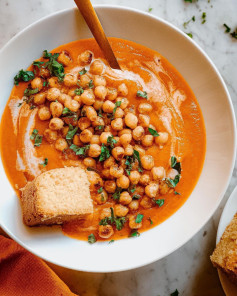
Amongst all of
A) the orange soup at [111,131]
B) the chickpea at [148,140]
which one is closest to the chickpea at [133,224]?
the orange soup at [111,131]

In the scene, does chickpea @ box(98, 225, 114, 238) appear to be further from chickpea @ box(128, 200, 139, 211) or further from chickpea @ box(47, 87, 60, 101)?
chickpea @ box(47, 87, 60, 101)

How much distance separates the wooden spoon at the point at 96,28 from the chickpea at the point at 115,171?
31.7 inches

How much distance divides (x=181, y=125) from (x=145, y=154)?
0.38m

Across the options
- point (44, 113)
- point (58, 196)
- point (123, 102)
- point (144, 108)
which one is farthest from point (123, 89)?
point (58, 196)

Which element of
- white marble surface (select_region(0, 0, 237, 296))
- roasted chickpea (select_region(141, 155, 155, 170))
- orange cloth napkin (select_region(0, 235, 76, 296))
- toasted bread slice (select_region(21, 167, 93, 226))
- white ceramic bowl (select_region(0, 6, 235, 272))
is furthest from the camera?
white marble surface (select_region(0, 0, 237, 296))

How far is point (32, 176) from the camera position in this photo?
3020 millimetres

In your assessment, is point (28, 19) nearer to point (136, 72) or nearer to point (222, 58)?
point (136, 72)

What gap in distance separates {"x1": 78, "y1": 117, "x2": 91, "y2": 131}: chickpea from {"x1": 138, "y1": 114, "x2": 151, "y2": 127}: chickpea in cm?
41

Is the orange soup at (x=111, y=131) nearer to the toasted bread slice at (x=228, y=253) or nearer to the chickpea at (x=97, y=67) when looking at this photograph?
the chickpea at (x=97, y=67)

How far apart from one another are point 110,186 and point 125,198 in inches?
6.0

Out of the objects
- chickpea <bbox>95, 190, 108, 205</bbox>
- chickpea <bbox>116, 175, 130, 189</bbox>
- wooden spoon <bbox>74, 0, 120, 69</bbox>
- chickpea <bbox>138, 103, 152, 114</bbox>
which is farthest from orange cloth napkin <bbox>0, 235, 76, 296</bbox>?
wooden spoon <bbox>74, 0, 120, 69</bbox>

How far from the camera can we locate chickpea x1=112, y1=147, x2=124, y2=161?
9.79 feet

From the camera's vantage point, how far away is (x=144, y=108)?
304cm

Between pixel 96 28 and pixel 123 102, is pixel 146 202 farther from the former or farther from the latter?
pixel 96 28
